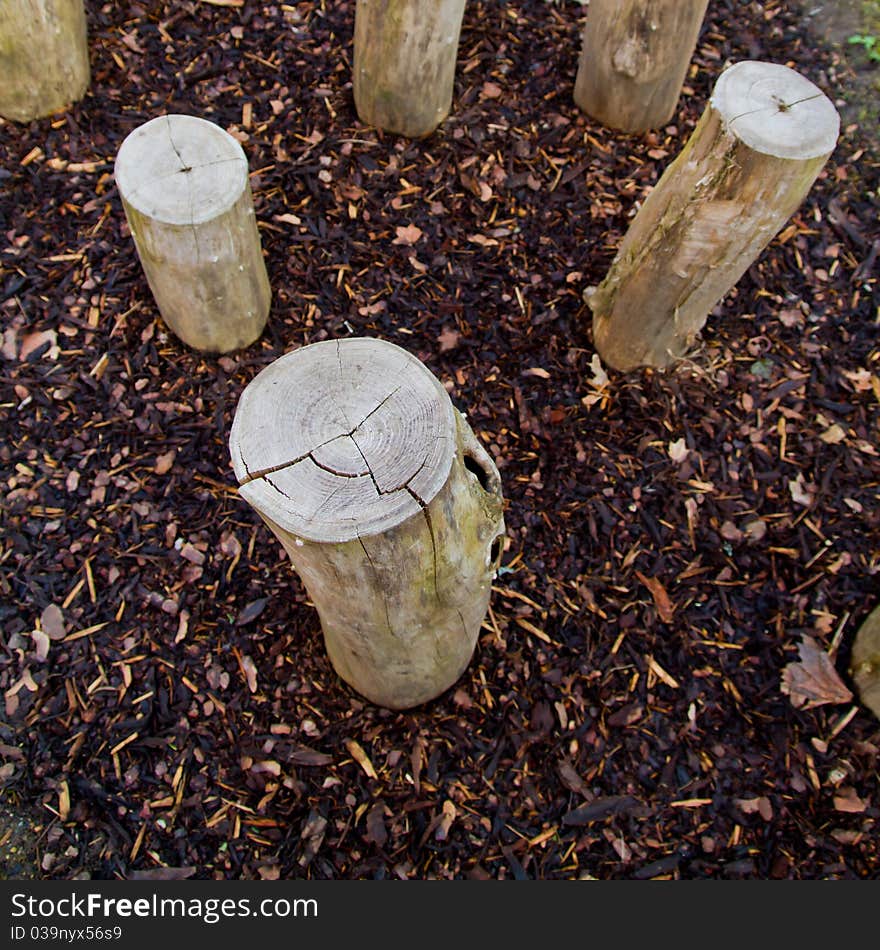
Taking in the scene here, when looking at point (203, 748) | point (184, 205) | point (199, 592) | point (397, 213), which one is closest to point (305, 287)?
point (397, 213)

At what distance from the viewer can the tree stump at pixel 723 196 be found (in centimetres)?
269

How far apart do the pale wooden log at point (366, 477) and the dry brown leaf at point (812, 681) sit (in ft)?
5.18

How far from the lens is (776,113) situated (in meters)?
2.74

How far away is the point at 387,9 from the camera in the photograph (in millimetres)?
3555

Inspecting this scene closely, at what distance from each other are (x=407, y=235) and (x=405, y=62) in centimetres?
76

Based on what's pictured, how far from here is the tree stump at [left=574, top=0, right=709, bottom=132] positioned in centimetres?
365

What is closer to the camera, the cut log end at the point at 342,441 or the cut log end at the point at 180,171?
the cut log end at the point at 342,441

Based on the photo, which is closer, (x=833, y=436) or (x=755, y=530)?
(x=755, y=530)

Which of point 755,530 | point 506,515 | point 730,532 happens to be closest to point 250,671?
point 506,515

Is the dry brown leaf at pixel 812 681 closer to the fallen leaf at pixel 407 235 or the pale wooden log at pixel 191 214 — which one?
the fallen leaf at pixel 407 235

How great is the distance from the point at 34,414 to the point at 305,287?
1263 mm

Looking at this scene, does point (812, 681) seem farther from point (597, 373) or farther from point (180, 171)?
point (180, 171)

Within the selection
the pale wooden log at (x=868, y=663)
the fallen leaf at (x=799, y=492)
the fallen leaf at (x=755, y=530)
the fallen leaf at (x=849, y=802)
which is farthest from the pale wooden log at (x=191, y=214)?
the fallen leaf at (x=849, y=802)

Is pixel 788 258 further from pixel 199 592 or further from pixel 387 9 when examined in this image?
pixel 199 592
